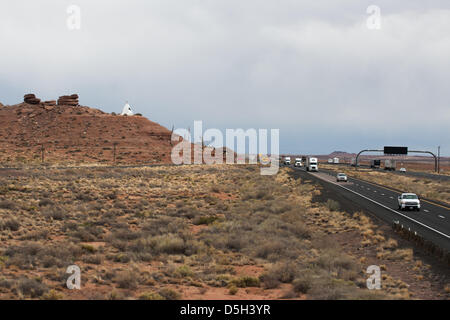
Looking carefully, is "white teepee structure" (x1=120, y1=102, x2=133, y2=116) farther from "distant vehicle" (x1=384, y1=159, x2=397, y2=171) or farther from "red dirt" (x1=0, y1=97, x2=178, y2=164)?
"distant vehicle" (x1=384, y1=159, x2=397, y2=171)

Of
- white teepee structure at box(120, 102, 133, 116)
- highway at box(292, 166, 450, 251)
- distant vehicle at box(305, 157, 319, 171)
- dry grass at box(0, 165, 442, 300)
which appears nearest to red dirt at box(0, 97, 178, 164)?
white teepee structure at box(120, 102, 133, 116)

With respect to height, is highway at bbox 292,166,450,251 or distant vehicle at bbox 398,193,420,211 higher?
distant vehicle at bbox 398,193,420,211

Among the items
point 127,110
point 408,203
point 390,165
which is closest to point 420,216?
point 408,203

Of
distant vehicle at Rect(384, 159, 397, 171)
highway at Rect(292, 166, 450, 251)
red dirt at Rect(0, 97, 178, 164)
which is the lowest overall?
highway at Rect(292, 166, 450, 251)

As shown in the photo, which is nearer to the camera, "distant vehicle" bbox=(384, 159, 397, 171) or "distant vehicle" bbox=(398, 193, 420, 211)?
"distant vehicle" bbox=(398, 193, 420, 211)

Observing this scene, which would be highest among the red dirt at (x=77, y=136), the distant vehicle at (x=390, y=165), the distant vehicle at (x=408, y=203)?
the red dirt at (x=77, y=136)

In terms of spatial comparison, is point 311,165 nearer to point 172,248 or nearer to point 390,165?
point 390,165

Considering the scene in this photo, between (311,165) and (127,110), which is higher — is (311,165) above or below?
below

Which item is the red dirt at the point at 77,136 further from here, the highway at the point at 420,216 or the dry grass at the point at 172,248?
the highway at the point at 420,216

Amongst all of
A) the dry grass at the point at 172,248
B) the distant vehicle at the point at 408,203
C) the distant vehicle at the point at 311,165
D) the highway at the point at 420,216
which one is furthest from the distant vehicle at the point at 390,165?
the dry grass at the point at 172,248

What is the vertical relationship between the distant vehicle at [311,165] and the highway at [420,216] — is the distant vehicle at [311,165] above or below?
above
